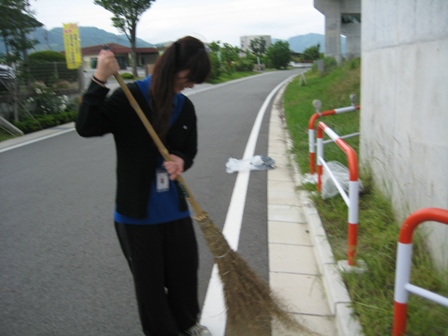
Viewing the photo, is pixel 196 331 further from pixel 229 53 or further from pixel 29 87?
pixel 229 53

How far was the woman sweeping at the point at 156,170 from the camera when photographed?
84.3 inches

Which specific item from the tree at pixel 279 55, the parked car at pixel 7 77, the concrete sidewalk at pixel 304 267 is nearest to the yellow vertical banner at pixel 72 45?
the parked car at pixel 7 77

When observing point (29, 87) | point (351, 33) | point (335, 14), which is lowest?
point (29, 87)

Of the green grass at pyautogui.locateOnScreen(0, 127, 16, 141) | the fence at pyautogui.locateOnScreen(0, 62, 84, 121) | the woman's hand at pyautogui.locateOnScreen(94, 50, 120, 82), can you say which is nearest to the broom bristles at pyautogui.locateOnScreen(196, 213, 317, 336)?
the woman's hand at pyautogui.locateOnScreen(94, 50, 120, 82)

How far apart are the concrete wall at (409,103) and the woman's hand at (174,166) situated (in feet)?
5.73

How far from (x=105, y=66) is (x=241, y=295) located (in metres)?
1.45

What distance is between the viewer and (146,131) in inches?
87.4

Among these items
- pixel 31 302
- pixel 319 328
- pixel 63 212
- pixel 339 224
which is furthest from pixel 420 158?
pixel 63 212

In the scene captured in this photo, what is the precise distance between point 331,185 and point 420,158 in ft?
5.20

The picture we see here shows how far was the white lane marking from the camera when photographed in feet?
9.40

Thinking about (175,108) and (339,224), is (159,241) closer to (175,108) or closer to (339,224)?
(175,108)

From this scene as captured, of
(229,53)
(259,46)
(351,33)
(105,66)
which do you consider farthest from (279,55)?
(105,66)

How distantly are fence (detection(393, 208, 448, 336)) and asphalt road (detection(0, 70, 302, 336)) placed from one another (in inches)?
53.0

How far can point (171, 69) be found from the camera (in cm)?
215
